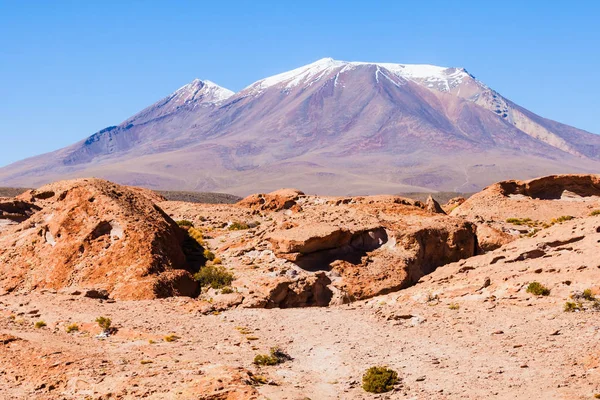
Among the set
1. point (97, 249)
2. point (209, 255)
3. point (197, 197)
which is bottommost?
point (197, 197)

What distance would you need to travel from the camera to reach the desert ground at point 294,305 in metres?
10.4

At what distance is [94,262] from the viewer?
58.0 ft

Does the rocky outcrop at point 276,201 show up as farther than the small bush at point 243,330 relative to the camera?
Yes

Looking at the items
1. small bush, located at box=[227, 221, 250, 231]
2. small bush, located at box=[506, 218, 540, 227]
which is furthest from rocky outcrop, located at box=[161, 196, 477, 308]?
small bush, located at box=[506, 218, 540, 227]

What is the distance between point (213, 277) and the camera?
1775 cm

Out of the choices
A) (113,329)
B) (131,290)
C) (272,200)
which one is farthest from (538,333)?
(272,200)

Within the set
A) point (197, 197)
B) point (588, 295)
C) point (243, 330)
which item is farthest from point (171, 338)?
point (197, 197)

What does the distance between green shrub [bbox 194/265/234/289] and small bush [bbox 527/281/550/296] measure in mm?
6465

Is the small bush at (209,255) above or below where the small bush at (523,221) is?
above

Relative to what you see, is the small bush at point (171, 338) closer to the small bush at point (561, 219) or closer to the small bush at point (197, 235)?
the small bush at point (197, 235)

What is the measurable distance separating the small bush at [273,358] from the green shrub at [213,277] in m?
5.19

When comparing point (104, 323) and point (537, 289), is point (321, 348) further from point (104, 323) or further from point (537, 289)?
point (537, 289)

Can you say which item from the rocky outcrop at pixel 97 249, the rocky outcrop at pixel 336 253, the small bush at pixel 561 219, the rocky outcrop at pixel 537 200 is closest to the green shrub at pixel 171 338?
the rocky outcrop at pixel 336 253

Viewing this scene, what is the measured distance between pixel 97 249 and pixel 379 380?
9459 millimetres
